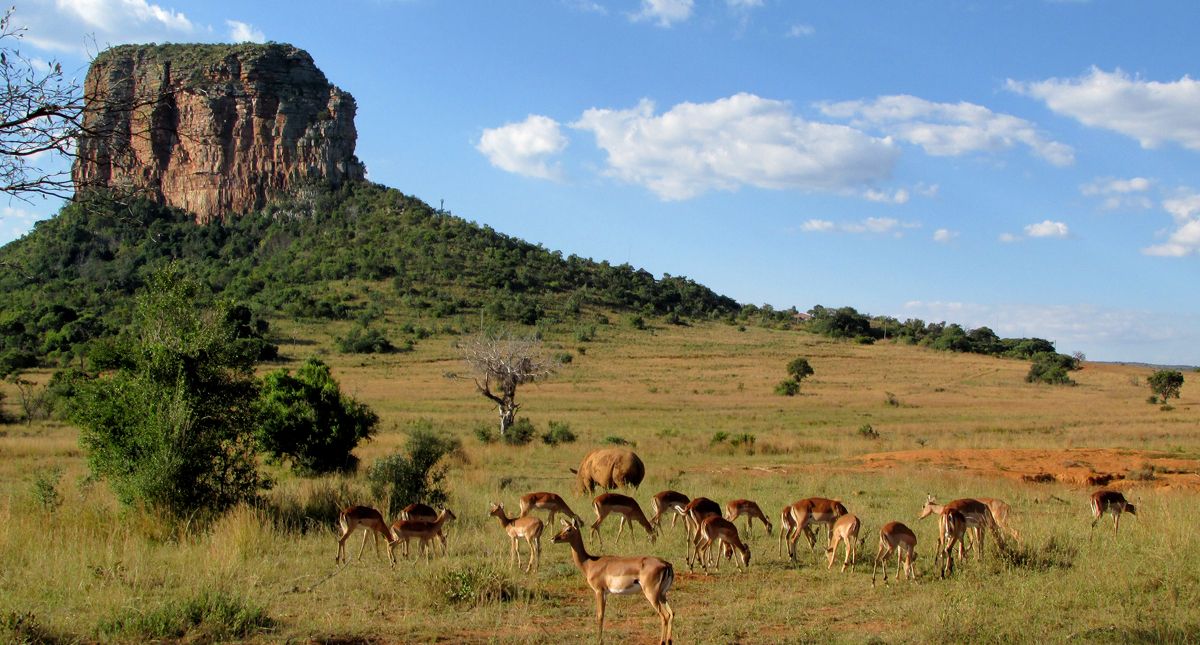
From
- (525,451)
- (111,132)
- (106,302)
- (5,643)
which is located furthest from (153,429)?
(106,302)

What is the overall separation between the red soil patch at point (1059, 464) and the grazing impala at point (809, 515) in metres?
12.2

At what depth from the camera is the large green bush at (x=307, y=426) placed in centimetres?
2311

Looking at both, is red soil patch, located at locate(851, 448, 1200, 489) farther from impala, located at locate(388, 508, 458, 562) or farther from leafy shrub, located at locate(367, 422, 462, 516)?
impala, located at locate(388, 508, 458, 562)

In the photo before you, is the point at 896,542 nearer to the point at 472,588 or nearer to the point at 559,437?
the point at 472,588

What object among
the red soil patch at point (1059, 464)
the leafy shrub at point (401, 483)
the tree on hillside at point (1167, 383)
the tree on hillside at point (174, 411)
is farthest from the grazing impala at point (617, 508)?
the tree on hillside at point (1167, 383)

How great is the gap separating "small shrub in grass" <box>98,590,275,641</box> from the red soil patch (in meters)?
18.6

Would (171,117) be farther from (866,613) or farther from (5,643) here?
(866,613)

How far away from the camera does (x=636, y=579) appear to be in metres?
7.19

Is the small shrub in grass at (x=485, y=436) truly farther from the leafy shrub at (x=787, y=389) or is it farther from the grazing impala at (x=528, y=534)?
the leafy shrub at (x=787, y=389)

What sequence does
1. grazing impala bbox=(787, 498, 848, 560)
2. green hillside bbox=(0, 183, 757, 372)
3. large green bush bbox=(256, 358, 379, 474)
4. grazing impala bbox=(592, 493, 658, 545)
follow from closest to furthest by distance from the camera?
1. grazing impala bbox=(787, 498, 848, 560)
2. grazing impala bbox=(592, 493, 658, 545)
3. large green bush bbox=(256, 358, 379, 474)
4. green hillside bbox=(0, 183, 757, 372)

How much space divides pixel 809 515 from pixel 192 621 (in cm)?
734

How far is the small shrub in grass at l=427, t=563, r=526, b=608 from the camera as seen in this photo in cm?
886

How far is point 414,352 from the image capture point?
70000mm

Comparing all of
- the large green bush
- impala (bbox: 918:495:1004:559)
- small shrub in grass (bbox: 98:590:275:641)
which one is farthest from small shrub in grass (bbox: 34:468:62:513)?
impala (bbox: 918:495:1004:559)
